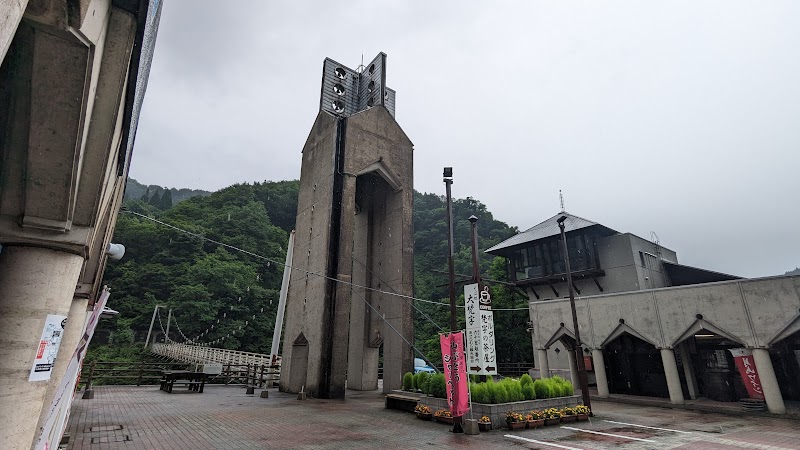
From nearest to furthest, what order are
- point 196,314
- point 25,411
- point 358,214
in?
1. point 25,411
2. point 358,214
3. point 196,314

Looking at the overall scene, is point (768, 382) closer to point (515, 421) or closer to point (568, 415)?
point (568, 415)

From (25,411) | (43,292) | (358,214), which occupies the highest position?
(358,214)

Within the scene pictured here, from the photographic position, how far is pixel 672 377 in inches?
587

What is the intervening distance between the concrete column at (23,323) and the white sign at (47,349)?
4cm

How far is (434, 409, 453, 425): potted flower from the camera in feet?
34.3

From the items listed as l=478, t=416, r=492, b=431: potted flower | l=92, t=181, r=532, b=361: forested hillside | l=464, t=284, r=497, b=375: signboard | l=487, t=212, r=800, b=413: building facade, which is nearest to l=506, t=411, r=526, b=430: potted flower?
l=478, t=416, r=492, b=431: potted flower

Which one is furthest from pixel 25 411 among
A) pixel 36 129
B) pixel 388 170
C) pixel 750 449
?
pixel 388 170

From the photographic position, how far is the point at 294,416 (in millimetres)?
11297

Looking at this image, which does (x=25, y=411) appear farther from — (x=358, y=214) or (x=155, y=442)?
(x=358, y=214)

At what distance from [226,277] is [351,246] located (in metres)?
30.0

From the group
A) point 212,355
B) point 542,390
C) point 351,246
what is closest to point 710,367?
point 542,390

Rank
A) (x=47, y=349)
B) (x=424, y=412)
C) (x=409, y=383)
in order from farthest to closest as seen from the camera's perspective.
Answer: (x=409, y=383) < (x=424, y=412) < (x=47, y=349)

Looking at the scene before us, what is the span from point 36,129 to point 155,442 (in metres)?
7.84

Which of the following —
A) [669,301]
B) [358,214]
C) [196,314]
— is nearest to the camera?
[669,301]
